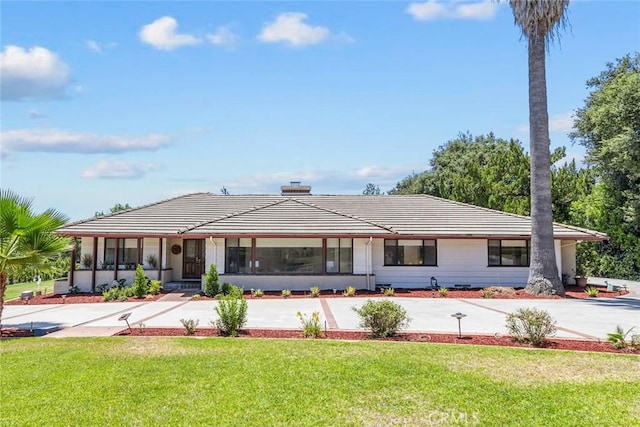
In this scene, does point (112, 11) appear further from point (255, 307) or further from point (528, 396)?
point (528, 396)

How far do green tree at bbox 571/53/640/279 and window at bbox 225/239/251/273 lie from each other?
19.1 metres

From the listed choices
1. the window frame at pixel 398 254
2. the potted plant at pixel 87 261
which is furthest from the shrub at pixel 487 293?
the potted plant at pixel 87 261

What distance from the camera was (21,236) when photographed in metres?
10.7

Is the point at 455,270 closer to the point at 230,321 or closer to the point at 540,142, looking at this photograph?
the point at 540,142

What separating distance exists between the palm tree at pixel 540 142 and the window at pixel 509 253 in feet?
8.59

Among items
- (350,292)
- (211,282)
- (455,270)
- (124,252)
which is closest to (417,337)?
(350,292)

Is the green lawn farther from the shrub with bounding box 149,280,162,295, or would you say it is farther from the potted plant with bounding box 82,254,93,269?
the potted plant with bounding box 82,254,93,269

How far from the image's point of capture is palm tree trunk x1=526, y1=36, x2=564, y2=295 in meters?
17.7

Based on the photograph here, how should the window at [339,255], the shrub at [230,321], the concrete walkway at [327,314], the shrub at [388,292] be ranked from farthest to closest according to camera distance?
the window at [339,255]
the shrub at [388,292]
the concrete walkway at [327,314]
the shrub at [230,321]

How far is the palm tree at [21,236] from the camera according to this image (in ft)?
34.7

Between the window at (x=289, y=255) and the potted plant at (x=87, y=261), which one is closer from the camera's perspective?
the window at (x=289, y=255)

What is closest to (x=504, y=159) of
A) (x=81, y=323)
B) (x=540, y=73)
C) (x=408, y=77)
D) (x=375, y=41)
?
(x=540, y=73)

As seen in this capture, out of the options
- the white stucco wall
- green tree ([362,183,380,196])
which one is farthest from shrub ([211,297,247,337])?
green tree ([362,183,380,196])

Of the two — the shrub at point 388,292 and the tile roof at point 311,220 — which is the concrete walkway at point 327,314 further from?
the tile roof at point 311,220
